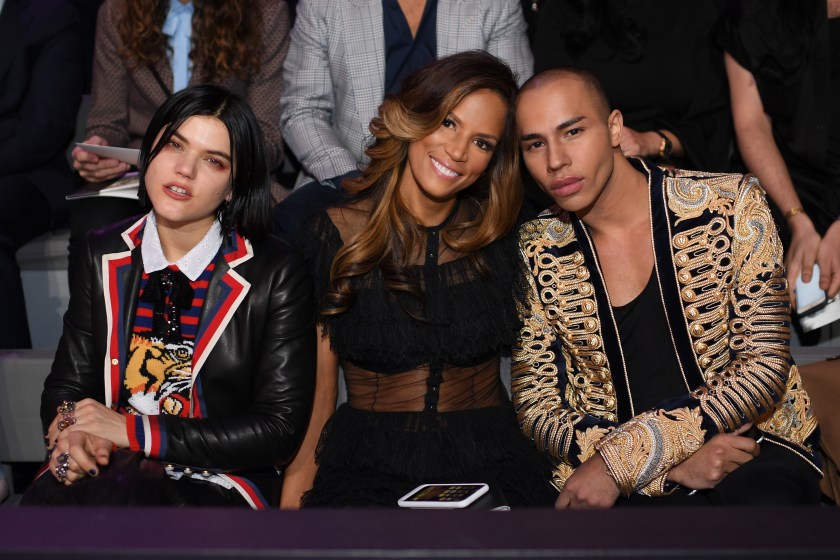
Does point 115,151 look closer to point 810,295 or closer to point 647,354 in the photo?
point 647,354

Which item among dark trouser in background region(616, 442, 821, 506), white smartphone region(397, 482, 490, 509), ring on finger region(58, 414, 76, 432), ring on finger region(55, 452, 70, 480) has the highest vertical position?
ring on finger region(58, 414, 76, 432)

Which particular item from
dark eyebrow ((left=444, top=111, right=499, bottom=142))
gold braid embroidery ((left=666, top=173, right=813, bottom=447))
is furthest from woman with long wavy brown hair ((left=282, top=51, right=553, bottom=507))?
gold braid embroidery ((left=666, top=173, right=813, bottom=447))

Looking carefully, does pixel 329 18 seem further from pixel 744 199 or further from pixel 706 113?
pixel 744 199

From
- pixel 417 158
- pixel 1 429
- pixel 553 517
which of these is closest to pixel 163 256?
pixel 417 158

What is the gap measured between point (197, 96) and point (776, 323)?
51.2 inches

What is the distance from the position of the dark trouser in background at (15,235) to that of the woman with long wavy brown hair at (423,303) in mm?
1016

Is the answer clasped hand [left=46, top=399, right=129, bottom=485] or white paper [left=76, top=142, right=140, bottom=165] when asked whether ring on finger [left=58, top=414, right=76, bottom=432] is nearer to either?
clasped hand [left=46, top=399, right=129, bottom=485]

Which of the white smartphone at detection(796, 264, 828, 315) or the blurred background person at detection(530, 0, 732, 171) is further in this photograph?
the blurred background person at detection(530, 0, 732, 171)

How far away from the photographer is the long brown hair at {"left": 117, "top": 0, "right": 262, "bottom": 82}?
9.71 ft

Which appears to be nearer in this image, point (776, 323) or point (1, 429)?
point (776, 323)

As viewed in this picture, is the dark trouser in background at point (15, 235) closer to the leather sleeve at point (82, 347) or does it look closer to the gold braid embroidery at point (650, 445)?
the leather sleeve at point (82, 347)

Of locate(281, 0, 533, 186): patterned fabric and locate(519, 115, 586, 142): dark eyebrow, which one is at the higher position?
locate(281, 0, 533, 186): patterned fabric

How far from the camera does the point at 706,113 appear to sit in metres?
2.98

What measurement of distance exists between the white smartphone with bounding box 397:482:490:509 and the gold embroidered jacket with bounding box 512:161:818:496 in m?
0.31
